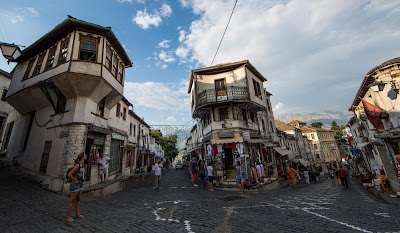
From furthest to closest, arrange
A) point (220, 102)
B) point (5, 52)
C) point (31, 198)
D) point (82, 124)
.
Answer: point (220, 102) → point (82, 124) → point (5, 52) → point (31, 198)

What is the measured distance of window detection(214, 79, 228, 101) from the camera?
670 inches

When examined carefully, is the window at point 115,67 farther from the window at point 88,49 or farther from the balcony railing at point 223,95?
the balcony railing at point 223,95

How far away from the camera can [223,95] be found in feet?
57.1

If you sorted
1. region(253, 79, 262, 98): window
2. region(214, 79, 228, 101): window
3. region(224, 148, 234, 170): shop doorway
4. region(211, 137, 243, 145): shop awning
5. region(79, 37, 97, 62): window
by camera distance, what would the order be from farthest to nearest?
region(253, 79, 262, 98): window, region(224, 148, 234, 170): shop doorway, region(214, 79, 228, 101): window, region(211, 137, 243, 145): shop awning, region(79, 37, 97, 62): window

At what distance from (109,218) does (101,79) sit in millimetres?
8567

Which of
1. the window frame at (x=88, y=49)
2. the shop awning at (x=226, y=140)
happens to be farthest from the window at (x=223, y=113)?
the window frame at (x=88, y=49)

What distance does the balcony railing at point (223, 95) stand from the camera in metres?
16.8

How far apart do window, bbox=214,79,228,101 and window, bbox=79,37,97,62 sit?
1058 cm

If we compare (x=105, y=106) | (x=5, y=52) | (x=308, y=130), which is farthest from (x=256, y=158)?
(x=308, y=130)

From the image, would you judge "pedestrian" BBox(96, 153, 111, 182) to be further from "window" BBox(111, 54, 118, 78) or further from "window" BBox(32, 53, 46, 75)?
"window" BBox(32, 53, 46, 75)

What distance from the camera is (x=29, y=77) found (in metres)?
12.8

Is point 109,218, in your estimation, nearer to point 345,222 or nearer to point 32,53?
point 345,222

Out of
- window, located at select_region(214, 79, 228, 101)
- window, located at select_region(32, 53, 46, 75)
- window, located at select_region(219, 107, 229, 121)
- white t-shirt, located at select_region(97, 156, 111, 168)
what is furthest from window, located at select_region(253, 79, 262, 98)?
window, located at select_region(32, 53, 46, 75)

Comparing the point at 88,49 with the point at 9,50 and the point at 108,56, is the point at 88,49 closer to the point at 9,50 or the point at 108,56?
the point at 108,56
